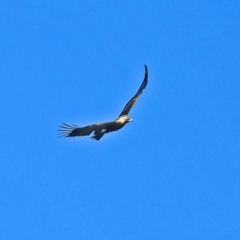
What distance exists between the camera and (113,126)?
37.2 meters

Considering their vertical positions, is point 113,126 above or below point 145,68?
below

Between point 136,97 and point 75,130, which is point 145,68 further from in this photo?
point 75,130

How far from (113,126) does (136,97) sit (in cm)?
201

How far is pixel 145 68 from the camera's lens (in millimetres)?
39062

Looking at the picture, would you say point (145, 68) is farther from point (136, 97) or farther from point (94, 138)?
point (94, 138)

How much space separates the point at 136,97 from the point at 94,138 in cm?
278

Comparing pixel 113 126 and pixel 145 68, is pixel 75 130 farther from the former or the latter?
pixel 145 68

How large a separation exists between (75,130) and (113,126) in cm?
138

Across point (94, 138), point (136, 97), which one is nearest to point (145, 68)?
point (136, 97)

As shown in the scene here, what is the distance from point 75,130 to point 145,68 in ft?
13.2

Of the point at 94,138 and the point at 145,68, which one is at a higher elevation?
the point at 145,68

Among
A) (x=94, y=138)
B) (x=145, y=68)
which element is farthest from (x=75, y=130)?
(x=145, y=68)

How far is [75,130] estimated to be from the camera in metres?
37.0
